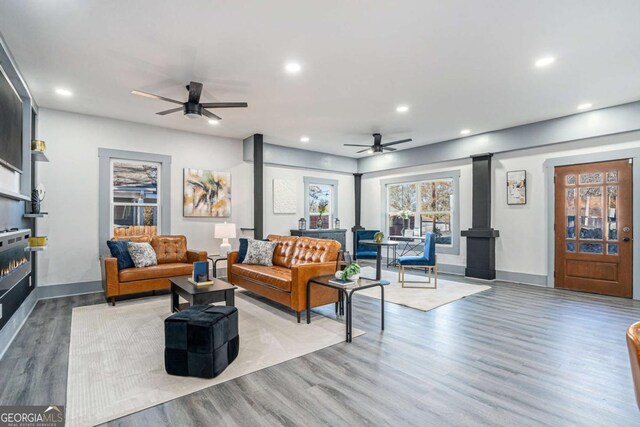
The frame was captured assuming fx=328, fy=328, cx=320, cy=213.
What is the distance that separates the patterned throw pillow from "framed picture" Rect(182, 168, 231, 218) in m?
1.75

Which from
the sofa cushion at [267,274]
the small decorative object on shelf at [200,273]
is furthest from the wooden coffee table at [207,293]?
the sofa cushion at [267,274]

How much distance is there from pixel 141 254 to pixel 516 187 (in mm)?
6591

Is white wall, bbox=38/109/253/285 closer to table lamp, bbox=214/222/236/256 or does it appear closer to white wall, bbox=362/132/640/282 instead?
table lamp, bbox=214/222/236/256

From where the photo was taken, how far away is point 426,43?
3156mm

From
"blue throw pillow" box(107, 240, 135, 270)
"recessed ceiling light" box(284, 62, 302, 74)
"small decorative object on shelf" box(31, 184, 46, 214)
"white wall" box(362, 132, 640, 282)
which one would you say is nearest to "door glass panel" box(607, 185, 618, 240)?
"white wall" box(362, 132, 640, 282)

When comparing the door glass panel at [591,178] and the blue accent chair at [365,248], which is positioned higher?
the door glass panel at [591,178]

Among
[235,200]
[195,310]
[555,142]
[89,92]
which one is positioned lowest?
[195,310]

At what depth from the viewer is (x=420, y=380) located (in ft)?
8.12

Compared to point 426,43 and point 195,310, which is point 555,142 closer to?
point 426,43

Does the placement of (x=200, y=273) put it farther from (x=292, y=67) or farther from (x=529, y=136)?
(x=529, y=136)

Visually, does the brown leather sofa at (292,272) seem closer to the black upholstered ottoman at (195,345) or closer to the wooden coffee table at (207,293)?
the wooden coffee table at (207,293)

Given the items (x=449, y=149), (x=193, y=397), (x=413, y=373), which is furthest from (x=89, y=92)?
(x=449, y=149)

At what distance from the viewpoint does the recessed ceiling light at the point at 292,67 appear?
361 centimetres

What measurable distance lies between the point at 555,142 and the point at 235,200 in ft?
19.6
